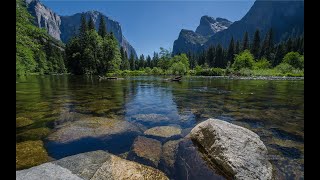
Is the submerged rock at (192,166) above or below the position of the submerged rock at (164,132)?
below

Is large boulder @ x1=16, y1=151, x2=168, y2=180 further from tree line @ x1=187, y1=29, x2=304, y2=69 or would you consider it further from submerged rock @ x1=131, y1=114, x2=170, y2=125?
tree line @ x1=187, y1=29, x2=304, y2=69

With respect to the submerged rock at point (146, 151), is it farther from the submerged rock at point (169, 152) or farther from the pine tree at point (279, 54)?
the pine tree at point (279, 54)

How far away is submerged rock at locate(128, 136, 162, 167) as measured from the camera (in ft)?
19.6

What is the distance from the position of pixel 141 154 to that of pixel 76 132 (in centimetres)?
315

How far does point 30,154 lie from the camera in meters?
6.11

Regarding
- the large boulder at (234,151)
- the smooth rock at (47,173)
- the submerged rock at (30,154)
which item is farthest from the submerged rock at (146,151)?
the submerged rock at (30,154)

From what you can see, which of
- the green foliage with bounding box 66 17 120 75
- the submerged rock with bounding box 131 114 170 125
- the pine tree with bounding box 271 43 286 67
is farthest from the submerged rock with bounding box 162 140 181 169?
the pine tree with bounding box 271 43 286 67

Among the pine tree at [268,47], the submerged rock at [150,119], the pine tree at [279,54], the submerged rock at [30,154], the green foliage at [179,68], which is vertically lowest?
Result: the submerged rock at [30,154]

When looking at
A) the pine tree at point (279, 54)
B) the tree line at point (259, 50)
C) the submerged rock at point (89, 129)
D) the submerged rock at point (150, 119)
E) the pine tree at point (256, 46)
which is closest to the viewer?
the submerged rock at point (89, 129)

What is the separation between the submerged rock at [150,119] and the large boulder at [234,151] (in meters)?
3.56

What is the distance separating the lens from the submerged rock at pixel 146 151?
5.99 m

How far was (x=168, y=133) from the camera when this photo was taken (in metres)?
8.07

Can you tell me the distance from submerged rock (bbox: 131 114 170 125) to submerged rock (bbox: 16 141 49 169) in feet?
14.6
